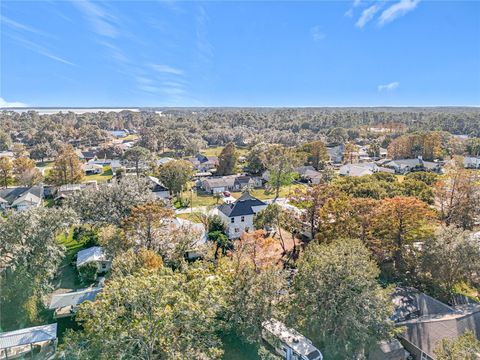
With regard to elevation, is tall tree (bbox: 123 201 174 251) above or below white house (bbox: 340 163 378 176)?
above

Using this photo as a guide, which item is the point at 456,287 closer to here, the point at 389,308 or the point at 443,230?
the point at 443,230

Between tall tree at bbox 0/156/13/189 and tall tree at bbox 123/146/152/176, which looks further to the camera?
tall tree at bbox 123/146/152/176

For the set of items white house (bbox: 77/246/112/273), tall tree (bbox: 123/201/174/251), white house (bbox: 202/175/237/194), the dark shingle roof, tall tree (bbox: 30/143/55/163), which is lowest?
white house (bbox: 77/246/112/273)

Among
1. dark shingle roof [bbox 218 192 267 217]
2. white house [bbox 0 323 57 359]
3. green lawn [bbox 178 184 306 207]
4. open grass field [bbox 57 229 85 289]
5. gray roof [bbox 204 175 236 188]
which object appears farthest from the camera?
gray roof [bbox 204 175 236 188]

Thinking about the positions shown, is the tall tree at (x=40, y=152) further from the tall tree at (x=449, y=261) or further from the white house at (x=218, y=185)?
the tall tree at (x=449, y=261)

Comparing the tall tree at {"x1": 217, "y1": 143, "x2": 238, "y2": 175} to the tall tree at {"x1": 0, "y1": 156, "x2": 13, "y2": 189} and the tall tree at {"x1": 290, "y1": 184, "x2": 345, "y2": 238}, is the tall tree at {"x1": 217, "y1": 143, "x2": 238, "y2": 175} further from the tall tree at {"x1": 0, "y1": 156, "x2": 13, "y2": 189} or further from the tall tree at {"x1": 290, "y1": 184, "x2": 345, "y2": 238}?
the tall tree at {"x1": 290, "y1": 184, "x2": 345, "y2": 238}

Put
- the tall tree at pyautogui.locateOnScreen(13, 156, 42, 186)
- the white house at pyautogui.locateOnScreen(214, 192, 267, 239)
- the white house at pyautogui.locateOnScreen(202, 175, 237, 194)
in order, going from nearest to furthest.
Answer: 1. the white house at pyautogui.locateOnScreen(214, 192, 267, 239)
2. the tall tree at pyautogui.locateOnScreen(13, 156, 42, 186)
3. the white house at pyautogui.locateOnScreen(202, 175, 237, 194)

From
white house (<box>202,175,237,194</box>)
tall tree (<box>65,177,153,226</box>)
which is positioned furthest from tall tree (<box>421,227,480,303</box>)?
white house (<box>202,175,237,194</box>)

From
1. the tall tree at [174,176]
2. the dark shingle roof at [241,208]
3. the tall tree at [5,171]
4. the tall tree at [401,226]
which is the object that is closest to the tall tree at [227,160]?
the tall tree at [174,176]
